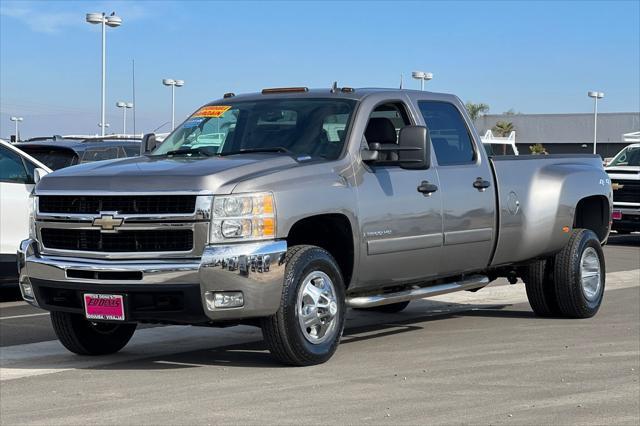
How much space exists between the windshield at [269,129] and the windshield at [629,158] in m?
14.8

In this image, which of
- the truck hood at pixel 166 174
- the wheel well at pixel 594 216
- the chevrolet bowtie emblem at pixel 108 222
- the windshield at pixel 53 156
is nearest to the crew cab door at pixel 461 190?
the truck hood at pixel 166 174

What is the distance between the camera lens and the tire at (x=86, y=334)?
27.9ft

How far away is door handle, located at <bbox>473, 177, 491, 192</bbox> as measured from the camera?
31.3ft

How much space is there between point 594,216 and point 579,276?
1.01 meters

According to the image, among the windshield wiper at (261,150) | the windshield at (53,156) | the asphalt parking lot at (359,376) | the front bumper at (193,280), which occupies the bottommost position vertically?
the asphalt parking lot at (359,376)

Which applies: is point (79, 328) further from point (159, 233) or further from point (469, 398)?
point (469, 398)

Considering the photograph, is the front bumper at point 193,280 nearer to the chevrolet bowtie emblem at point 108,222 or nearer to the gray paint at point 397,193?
the gray paint at point 397,193

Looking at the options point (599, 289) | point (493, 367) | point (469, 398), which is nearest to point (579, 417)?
point (469, 398)

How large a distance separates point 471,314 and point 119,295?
463 centimetres

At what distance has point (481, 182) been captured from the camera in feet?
31.5

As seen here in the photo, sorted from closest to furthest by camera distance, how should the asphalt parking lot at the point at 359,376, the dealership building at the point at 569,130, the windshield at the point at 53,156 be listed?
the asphalt parking lot at the point at 359,376 < the windshield at the point at 53,156 < the dealership building at the point at 569,130

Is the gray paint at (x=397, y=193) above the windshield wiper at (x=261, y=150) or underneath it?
underneath

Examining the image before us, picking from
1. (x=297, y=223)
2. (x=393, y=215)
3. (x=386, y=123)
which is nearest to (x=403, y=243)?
(x=393, y=215)

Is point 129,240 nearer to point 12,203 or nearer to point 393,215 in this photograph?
point 393,215
